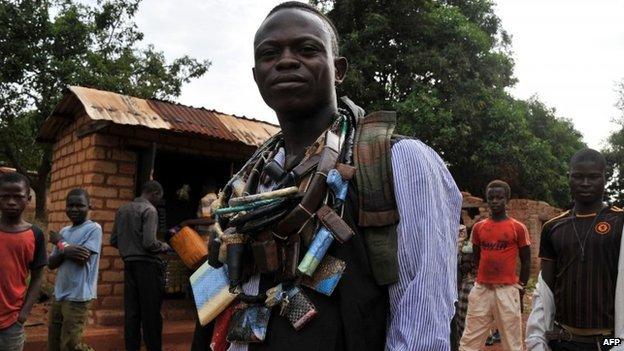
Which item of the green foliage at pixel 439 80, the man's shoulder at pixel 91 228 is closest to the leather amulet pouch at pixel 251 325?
the man's shoulder at pixel 91 228

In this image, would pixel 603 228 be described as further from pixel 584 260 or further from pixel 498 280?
pixel 498 280

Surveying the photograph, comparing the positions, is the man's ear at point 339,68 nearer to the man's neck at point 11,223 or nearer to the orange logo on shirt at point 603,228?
the orange logo on shirt at point 603,228

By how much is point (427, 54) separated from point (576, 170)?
1125 centimetres

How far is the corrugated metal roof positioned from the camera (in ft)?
19.5

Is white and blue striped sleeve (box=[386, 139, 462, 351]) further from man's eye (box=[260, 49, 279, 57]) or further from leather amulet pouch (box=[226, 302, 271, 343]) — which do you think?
man's eye (box=[260, 49, 279, 57])

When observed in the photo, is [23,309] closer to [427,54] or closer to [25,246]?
[25,246]

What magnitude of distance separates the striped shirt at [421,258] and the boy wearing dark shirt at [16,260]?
319 cm

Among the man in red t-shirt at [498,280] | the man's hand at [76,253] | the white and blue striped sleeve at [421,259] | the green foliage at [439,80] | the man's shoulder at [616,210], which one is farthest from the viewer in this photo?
the green foliage at [439,80]

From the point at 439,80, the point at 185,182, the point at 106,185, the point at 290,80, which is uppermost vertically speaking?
the point at 439,80

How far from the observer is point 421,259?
1.15 m

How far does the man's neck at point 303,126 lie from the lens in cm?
145

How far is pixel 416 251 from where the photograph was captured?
1.16 meters

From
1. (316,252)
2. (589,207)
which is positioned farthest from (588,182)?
(316,252)

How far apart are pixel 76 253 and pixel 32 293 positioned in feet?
3.24
